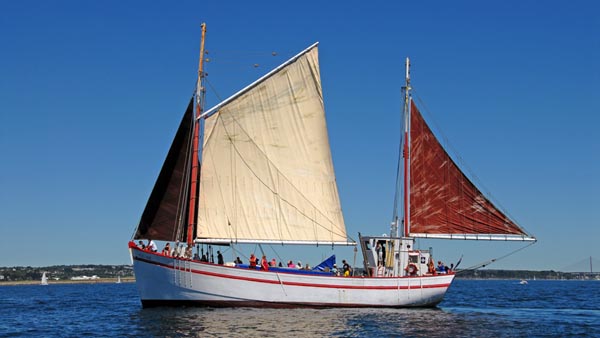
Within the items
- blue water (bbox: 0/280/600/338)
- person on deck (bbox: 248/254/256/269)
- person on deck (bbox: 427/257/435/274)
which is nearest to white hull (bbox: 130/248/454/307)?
person on deck (bbox: 248/254/256/269)

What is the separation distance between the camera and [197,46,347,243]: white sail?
51375mm

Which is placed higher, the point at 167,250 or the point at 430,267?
the point at 167,250

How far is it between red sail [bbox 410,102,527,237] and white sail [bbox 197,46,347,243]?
6.24m

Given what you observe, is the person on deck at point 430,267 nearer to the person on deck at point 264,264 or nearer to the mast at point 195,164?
the person on deck at point 264,264

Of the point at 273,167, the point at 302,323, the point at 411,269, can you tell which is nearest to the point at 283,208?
the point at 273,167

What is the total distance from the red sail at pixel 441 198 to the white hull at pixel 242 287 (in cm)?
580

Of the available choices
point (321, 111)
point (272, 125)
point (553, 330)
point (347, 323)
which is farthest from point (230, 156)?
point (553, 330)

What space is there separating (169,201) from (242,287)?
7.62 m

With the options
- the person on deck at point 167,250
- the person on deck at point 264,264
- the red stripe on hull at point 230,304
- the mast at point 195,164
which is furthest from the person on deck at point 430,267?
the person on deck at point 167,250

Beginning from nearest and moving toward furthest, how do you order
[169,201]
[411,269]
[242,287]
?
[242,287] < [169,201] < [411,269]

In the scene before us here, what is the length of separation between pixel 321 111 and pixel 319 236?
29.7 feet

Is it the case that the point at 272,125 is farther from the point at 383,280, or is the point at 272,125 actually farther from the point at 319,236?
the point at 383,280

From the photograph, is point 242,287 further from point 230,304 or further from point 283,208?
point 283,208

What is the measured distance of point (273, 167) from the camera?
52.4 m
